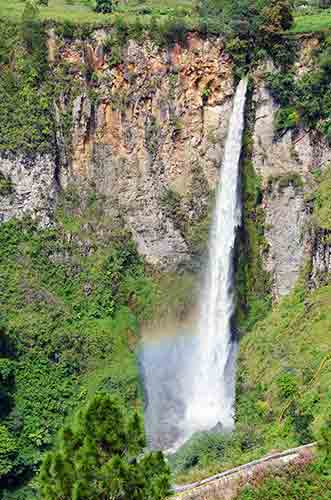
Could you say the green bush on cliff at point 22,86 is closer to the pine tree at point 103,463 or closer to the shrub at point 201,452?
the shrub at point 201,452

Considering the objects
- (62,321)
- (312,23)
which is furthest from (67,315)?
(312,23)

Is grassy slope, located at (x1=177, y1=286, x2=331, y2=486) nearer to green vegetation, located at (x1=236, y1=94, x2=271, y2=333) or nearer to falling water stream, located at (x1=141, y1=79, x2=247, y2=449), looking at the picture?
green vegetation, located at (x1=236, y1=94, x2=271, y2=333)

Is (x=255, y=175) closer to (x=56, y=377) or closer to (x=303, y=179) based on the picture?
(x=303, y=179)

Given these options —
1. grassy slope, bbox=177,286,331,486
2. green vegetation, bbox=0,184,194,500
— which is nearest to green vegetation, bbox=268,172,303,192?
grassy slope, bbox=177,286,331,486

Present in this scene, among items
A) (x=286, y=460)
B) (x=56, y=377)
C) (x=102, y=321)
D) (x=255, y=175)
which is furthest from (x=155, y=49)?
(x=286, y=460)

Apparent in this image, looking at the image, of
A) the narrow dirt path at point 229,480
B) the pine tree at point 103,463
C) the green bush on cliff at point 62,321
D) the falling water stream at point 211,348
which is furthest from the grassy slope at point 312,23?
the pine tree at point 103,463

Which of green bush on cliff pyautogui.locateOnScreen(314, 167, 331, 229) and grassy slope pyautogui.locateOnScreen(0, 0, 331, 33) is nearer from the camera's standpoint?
green bush on cliff pyautogui.locateOnScreen(314, 167, 331, 229)

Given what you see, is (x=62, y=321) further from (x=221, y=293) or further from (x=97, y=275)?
(x=221, y=293)
